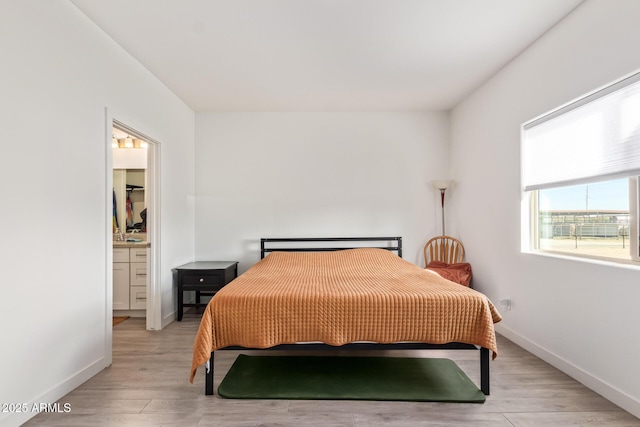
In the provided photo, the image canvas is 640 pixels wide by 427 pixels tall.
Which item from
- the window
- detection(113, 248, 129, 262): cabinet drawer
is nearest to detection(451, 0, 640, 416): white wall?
the window

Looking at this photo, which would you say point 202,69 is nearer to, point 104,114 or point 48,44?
point 104,114

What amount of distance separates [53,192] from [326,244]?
2.83 metres

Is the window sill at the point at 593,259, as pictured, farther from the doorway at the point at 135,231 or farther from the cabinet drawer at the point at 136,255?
the cabinet drawer at the point at 136,255

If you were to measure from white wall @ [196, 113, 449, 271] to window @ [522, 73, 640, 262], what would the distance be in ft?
5.16

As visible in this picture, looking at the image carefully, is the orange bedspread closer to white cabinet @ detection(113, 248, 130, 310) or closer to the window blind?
the window blind

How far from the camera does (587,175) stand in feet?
7.23

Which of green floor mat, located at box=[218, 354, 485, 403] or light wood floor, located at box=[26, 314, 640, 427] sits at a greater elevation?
green floor mat, located at box=[218, 354, 485, 403]

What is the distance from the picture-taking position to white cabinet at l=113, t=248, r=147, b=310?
373 centimetres

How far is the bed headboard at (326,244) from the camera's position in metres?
4.15

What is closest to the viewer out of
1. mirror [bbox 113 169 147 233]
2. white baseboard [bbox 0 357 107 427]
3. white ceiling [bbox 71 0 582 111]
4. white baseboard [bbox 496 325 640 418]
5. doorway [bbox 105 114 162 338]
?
white baseboard [bbox 0 357 107 427]

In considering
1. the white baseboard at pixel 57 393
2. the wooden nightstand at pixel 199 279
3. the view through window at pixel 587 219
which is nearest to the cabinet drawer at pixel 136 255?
the wooden nightstand at pixel 199 279

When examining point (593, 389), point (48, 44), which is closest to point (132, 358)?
point (48, 44)

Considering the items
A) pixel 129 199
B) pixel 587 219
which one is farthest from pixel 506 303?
pixel 129 199

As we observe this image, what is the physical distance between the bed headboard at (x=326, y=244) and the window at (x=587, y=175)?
1.66m
